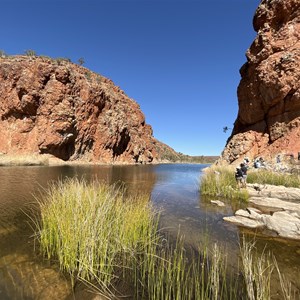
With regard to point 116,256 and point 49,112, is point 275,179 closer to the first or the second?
point 116,256

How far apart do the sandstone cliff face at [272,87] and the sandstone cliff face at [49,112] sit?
39.3 metres

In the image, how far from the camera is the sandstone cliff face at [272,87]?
109 ft

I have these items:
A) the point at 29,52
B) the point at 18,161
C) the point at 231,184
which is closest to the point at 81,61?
the point at 29,52

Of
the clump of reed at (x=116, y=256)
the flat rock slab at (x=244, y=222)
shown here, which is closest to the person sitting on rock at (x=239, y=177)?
the flat rock slab at (x=244, y=222)

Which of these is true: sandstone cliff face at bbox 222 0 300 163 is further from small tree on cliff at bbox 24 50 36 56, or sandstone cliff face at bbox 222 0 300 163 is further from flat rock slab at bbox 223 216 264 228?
small tree on cliff at bbox 24 50 36 56

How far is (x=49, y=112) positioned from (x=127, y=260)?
58.4 meters

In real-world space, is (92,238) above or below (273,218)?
above

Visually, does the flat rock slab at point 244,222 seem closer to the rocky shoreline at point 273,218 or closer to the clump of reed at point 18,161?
the rocky shoreline at point 273,218

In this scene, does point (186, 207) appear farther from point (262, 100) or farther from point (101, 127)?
point (101, 127)

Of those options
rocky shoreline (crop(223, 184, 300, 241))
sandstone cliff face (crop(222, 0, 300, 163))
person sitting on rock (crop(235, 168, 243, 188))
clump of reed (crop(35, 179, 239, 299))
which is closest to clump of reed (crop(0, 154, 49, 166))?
sandstone cliff face (crop(222, 0, 300, 163))

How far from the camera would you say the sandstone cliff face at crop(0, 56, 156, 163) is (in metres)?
55.0

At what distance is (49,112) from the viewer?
57.3 meters

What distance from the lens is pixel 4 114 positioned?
55.0m

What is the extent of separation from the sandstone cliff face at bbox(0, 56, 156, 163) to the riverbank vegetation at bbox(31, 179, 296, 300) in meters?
54.4
